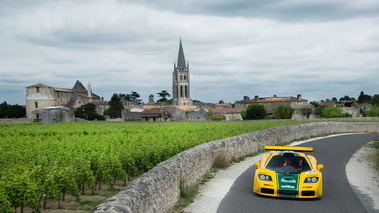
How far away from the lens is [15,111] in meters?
106

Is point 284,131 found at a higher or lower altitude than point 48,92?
lower

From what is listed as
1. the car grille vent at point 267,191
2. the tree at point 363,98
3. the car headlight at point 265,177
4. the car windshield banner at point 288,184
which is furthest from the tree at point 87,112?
the tree at point 363,98

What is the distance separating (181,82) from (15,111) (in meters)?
67.2

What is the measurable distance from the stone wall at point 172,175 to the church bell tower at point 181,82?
120 metres

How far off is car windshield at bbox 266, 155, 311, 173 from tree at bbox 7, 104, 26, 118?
108754 millimetres

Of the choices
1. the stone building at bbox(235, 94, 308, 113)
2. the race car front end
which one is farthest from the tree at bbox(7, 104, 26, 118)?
the race car front end

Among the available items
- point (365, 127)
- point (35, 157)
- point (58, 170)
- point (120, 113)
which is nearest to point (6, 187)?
point (58, 170)

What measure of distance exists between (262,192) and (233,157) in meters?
8.55

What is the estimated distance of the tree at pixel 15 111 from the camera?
105m

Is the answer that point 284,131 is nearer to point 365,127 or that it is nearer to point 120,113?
point 365,127

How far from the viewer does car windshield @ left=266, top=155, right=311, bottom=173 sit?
11.0 metres

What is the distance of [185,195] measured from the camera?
36.1 feet

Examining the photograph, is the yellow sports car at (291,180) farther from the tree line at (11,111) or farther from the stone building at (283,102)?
the tree line at (11,111)

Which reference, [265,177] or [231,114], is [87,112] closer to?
[231,114]
